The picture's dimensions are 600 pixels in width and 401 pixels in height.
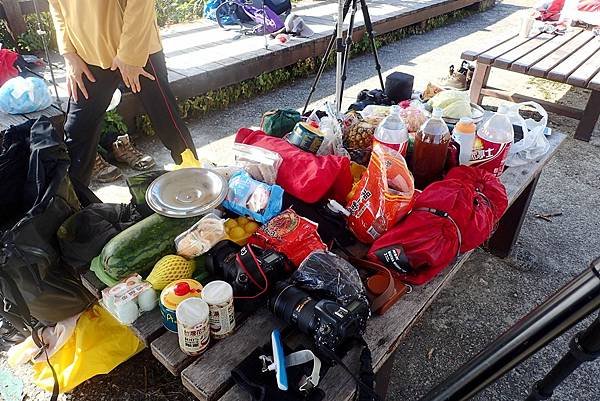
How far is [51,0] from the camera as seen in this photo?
241cm

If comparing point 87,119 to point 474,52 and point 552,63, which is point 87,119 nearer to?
point 474,52

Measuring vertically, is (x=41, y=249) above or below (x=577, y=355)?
below

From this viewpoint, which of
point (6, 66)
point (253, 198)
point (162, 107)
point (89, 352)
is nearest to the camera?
point (253, 198)

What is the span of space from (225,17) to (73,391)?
16.7 ft

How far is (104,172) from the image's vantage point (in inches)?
134

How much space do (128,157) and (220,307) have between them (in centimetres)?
260

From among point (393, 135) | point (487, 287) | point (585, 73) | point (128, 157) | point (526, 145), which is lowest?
point (487, 287)

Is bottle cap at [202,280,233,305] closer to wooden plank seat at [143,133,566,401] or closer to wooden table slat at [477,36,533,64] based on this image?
wooden plank seat at [143,133,566,401]

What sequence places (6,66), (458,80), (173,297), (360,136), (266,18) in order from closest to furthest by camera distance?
(173,297) < (360,136) < (6,66) < (458,80) < (266,18)

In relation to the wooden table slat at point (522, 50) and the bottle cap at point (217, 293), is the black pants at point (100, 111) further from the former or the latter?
the wooden table slat at point (522, 50)

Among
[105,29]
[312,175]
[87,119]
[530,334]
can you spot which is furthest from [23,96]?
[530,334]

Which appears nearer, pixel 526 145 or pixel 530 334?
pixel 530 334

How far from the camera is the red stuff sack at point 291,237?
1639mm

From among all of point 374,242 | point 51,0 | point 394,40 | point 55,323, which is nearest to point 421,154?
point 374,242
